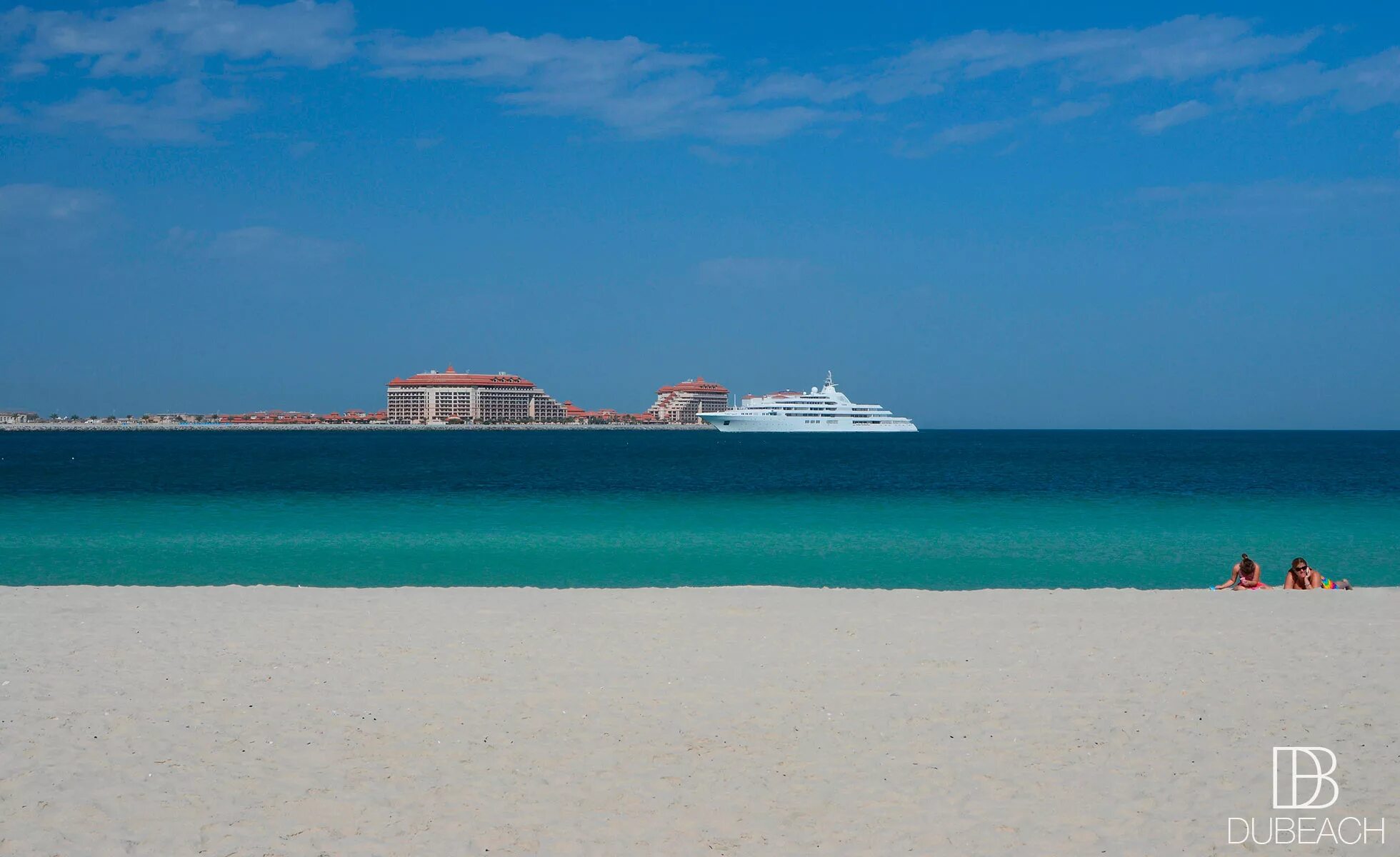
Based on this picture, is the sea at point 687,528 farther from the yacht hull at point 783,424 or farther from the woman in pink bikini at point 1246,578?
the yacht hull at point 783,424

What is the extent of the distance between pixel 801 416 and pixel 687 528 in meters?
112

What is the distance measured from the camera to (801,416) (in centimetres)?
13350

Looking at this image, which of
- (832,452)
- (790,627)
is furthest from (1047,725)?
(832,452)

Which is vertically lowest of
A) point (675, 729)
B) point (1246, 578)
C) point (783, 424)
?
point (675, 729)

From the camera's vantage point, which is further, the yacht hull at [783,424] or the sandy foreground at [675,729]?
the yacht hull at [783,424]

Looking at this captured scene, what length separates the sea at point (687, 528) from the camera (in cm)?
1617

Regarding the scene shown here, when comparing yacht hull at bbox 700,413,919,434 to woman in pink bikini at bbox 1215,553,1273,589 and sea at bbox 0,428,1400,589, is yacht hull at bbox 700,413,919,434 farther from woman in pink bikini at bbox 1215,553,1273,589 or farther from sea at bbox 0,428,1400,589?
woman in pink bikini at bbox 1215,553,1273,589

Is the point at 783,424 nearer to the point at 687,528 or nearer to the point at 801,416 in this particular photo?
the point at 801,416

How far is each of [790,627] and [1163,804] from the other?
4.97 m

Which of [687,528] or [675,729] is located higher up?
[687,528]

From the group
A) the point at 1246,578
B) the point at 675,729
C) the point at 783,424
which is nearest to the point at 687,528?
the point at 1246,578

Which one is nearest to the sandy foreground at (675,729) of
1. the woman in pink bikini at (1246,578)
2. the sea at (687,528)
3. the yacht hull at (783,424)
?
the woman in pink bikini at (1246,578)

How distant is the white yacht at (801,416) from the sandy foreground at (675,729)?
401 ft

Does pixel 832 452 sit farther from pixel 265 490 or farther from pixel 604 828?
pixel 604 828
